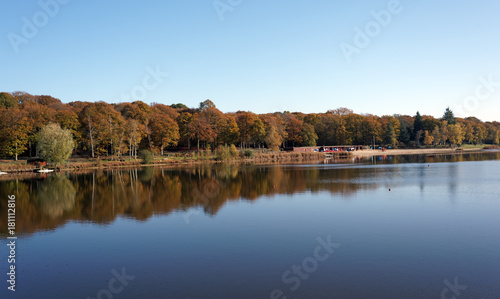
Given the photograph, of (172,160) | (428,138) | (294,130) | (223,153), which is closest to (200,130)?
(223,153)

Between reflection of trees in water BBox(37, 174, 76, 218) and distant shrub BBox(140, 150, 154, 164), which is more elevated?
distant shrub BBox(140, 150, 154, 164)

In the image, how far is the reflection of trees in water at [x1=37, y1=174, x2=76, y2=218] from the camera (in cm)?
2416

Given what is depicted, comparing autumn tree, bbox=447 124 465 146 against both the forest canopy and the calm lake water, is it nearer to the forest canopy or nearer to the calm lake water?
the forest canopy

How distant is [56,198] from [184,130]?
58332 millimetres

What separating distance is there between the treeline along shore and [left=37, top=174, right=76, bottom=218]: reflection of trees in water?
26.7 m

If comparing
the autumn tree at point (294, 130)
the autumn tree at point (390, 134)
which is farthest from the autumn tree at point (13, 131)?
the autumn tree at point (390, 134)

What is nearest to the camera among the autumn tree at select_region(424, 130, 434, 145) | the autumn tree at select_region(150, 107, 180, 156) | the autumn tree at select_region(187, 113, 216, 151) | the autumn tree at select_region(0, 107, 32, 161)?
the autumn tree at select_region(0, 107, 32, 161)

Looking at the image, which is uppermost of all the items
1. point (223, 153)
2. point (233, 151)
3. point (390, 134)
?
point (390, 134)

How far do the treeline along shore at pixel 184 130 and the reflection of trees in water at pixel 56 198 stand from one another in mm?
26742

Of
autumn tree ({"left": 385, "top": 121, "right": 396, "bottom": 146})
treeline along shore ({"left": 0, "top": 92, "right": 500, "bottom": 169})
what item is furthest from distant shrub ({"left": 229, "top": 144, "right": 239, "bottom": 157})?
autumn tree ({"left": 385, "top": 121, "right": 396, "bottom": 146})

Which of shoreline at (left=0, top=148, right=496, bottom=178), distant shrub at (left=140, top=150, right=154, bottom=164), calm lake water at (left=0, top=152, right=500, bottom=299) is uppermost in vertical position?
distant shrub at (left=140, top=150, right=154, bottom=164)

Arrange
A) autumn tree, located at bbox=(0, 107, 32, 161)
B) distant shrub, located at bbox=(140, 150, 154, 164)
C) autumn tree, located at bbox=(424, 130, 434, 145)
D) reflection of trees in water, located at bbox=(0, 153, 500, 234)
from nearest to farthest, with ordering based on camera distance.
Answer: reflection of trees in water, located at bbox=(0, 153, 500, 234)
autumn tree, located at bbox=(0, 107, 32, 161)
distant shrub, located at bbox=(140, 150, 154, 164)
autumn tree, located at bbox=(424, 130, 434, 145)

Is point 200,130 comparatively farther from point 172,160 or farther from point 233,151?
point 172,160

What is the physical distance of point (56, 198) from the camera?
2870 cm
